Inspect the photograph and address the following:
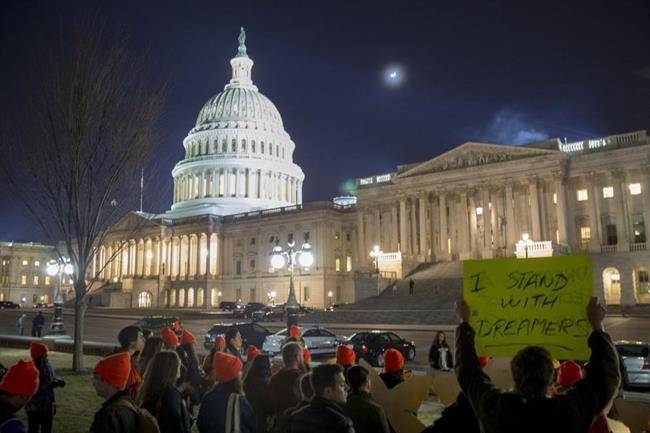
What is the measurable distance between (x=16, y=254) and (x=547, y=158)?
374 ft

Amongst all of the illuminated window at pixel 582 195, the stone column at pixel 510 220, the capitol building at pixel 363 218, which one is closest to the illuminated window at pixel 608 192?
the capitol building at pixel 363 218

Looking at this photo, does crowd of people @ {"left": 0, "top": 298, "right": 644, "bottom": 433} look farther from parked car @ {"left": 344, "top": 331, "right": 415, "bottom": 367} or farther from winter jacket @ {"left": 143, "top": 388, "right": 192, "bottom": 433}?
parked car @ {"left": 344, "top": 331, "right": 415, "bottom": 367}

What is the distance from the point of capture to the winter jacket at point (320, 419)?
4.64m

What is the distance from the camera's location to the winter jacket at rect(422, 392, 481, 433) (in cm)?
530

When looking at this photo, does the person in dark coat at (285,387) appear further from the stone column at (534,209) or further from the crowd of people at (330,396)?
the stone column at (534,209)

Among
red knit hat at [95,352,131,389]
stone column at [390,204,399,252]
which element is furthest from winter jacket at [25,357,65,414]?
stone column at [390,204,399,252]

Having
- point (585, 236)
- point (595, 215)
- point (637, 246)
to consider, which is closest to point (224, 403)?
point (637, 246)

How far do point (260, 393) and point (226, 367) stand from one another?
5.09 feet

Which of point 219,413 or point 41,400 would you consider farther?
point 41,400

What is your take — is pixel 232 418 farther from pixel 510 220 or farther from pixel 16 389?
pixel 510 220

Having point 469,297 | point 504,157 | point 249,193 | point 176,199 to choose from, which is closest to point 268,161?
point 249,193

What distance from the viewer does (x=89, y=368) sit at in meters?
20.6

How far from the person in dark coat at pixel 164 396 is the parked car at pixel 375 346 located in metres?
Answer: 16.2

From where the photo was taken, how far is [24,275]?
12631 centimetres
